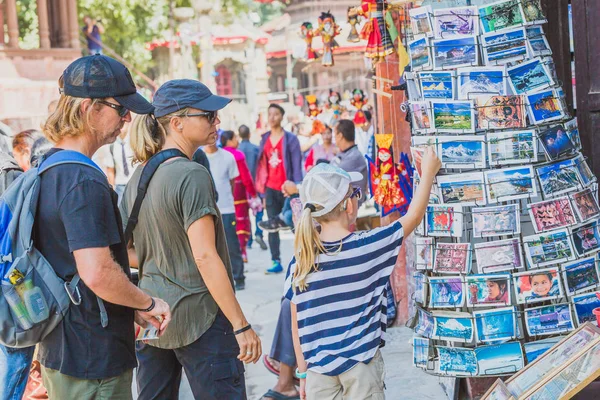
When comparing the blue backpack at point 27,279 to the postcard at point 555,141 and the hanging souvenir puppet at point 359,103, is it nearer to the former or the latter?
the postcard at point 555,141

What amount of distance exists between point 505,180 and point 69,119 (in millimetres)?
2061

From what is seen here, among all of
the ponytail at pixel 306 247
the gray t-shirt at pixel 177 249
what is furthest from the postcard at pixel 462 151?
the gray t-shirt at pixel 177 249

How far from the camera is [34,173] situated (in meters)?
2.75

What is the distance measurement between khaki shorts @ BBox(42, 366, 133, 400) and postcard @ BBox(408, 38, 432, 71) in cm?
207

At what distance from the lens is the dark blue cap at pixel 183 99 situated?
3.51m

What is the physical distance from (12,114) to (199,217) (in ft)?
37.8

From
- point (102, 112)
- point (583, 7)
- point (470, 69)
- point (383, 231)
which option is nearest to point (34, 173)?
point (102, 112)

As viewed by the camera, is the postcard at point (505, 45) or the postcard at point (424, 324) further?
the postcard at point (424, 324)

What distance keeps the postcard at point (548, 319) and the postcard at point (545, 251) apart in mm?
220

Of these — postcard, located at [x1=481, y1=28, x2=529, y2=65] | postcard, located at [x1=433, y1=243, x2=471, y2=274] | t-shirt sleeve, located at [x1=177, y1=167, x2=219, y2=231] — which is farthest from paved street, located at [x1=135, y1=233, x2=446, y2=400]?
t-shirt sleeve, located at [x1=177, y1=167, x2=219, y2=231]

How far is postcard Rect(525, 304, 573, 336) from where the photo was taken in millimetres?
3945

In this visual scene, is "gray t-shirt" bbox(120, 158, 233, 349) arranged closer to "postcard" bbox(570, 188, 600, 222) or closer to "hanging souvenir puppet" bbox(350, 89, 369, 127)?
"postcard" bbox(570, 188, 600, 222)

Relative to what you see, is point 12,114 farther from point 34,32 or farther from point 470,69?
point 470,69

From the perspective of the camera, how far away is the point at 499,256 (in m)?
3.96
